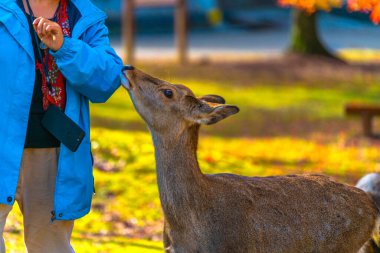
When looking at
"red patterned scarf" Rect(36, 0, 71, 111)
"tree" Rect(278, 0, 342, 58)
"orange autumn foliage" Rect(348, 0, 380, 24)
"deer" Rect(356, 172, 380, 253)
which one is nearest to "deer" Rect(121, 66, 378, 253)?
"red patterned scarf" Rect(36, 0, 71, 111)

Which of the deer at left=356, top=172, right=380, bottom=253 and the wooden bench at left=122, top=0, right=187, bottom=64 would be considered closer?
the deer at left=356, top=172, right=380, bottom=253

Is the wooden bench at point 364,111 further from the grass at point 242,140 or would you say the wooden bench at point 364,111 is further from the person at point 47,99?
the person at point 47,99

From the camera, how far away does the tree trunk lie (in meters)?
23.1

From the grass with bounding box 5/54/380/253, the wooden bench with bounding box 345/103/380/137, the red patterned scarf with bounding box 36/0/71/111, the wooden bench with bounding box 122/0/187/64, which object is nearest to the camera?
the red patterned scarf with bounding box 36/0/71/111

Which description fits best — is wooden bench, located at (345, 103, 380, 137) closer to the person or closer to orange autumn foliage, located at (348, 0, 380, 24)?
orange autumn foliage, located at (348, 0, 380, 24)

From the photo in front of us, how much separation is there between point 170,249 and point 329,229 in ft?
3.62

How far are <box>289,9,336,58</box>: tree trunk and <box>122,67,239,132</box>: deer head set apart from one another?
1761cm

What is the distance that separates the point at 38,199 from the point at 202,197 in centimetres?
99

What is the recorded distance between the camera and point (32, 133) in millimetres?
5535

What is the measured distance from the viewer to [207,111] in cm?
553

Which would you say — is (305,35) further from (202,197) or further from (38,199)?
(38,199)

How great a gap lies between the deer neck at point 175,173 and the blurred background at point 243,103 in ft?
9.25

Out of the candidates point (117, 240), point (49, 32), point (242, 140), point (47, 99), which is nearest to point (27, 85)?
point (47, 99)

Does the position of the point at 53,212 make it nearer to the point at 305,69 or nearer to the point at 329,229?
the point at 329,229
